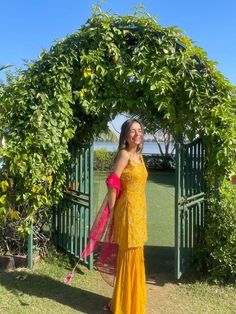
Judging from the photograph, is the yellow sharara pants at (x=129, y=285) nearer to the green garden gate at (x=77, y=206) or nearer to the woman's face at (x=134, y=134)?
the woman's face at (x=134, y=134)

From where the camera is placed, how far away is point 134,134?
4.03 meters

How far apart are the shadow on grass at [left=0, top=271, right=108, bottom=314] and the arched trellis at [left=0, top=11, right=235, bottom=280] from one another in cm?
71

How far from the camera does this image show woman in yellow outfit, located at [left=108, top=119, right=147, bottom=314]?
404 centimetres

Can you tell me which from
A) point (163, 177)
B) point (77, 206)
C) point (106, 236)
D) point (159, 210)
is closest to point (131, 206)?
point (106, 236)

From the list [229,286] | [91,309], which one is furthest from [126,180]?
[229,286]

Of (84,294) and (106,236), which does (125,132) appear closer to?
(106,236)

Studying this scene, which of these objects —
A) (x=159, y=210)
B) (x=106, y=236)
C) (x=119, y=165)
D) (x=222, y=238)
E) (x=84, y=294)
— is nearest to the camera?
(x=119, y=165)

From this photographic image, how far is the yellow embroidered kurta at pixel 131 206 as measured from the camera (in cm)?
405

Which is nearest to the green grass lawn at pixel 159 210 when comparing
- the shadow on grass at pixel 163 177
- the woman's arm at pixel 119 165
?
the shadow on grass at pixel 163 177

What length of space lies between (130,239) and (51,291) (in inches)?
60.0

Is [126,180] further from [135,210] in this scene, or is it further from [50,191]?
[50,191]

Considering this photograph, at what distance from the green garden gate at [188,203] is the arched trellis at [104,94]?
24 cm

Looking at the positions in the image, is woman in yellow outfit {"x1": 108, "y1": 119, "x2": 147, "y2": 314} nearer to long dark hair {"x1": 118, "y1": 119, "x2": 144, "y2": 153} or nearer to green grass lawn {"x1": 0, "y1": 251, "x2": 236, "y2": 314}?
long dark hair {"x1": 118, "y1": 119, "x2": 144, "y2": 153}

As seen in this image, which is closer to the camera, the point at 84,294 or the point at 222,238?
the point at 84,294
